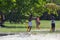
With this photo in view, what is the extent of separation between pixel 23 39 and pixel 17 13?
7379 millimetres

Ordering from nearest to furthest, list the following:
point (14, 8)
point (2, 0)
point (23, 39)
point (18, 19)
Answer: point (23, 39) < point (2, 0) < point (14, 8) < point (18, 19)

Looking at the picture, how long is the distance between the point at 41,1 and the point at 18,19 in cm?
514

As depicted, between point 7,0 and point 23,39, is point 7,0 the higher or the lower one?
the higher one

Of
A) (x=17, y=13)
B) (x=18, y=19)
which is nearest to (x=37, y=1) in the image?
(x=17, y=13)

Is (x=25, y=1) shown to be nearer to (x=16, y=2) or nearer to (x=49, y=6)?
(x=16, y=2)

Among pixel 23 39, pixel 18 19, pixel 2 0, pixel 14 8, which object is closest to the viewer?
pixel 23 39

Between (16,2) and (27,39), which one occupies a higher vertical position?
(16,2)

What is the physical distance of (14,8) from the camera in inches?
1139

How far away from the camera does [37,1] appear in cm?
2892

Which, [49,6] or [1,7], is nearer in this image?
[1,7]

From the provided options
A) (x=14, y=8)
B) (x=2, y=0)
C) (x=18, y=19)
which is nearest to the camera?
(x=2, y=0)

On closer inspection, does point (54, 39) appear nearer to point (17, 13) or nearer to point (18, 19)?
point (17, 13)

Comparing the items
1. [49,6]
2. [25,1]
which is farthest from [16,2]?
[49,6]

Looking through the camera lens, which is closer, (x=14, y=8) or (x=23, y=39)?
(x=23, y=39)
